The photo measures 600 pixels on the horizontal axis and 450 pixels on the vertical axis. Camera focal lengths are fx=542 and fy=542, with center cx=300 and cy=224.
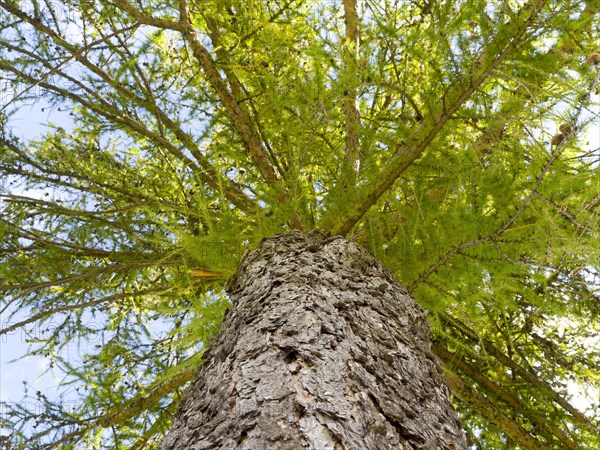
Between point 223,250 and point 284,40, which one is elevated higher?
point 284,40

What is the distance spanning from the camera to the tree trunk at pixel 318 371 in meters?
1.28

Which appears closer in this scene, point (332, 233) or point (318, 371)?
point (318, 371)

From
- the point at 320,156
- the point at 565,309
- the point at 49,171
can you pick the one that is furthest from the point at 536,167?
the point at 49,171

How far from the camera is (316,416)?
1.27 metres

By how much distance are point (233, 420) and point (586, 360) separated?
385 cm

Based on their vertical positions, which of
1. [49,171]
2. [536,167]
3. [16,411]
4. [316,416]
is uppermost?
[49,171]

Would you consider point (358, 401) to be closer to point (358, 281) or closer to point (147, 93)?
point (358, 281)

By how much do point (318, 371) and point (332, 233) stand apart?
5.49 ft

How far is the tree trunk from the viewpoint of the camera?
4.19 feet

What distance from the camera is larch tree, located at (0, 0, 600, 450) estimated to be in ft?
5.37

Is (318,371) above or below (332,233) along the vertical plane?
below

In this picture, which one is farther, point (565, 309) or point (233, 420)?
point (565, 309)

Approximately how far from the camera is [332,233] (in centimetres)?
312

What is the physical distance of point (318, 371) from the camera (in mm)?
1486
